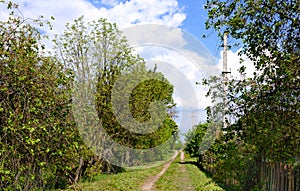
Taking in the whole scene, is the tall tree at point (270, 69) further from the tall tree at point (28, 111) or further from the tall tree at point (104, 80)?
the tall tree at point (104, 80)

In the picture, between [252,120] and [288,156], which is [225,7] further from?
[288,156]

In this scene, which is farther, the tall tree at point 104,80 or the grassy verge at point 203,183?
the tall tree at point 104,80

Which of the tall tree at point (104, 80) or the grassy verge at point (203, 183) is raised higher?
the tall tree at point (104, 80)

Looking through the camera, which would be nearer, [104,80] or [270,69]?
[270,69]

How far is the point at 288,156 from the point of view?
19.6 feet

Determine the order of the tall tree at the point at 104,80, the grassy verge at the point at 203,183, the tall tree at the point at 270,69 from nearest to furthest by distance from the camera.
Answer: the tall tree at the point at 270,69
the grassy verge at the point at 203,183
the tall tree at the point at 104,80

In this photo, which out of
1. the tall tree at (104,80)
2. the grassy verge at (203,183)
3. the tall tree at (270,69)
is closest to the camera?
the tall tree at (270,69)

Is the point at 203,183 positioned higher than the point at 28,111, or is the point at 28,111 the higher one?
the point at 28,111

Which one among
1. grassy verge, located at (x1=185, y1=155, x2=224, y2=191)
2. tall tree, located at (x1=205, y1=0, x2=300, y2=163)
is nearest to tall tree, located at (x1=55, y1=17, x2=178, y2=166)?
grassy verge, located at (x1=185, y1=155, x2=224, y2=191)

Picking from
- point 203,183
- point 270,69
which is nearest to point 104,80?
point 203,183

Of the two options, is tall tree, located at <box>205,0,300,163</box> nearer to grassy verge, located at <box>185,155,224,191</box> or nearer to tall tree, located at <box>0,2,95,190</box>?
tall tree, located at <box>0,2,95,190</box>

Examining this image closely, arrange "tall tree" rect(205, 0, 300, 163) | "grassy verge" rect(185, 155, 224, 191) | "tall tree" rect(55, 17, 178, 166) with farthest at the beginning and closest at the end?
"tall tree" rect(55, 17, 178, 166) < "grassy verge" rect(185, 155, 224, 191) < "tall tree" rect(205, 0, 300, 163)

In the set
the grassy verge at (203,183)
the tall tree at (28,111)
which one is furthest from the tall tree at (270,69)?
the grassy verge at (203,183)

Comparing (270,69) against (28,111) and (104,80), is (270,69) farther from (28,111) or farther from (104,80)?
(104,80)
